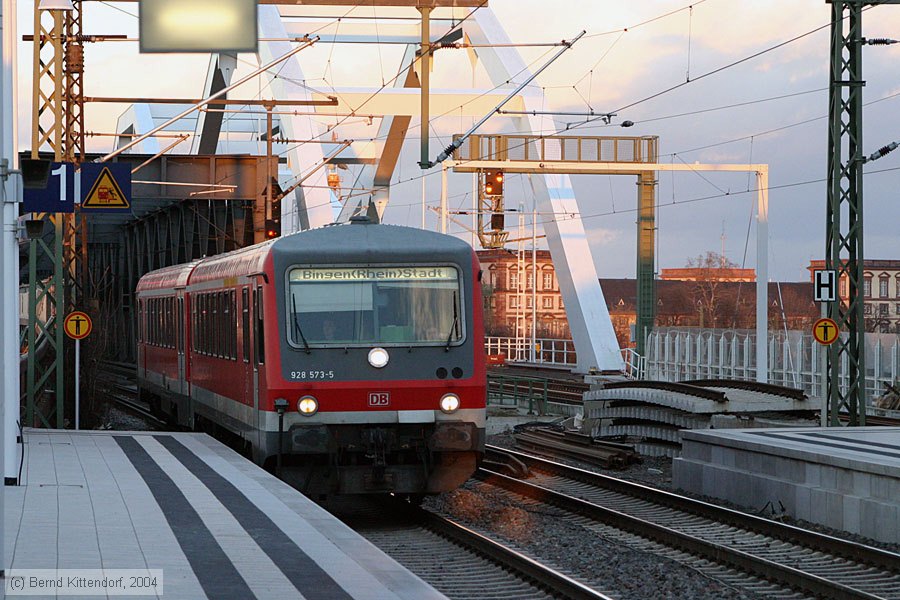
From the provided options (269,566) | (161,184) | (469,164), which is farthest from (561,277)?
(269,566)

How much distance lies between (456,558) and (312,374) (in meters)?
2.59

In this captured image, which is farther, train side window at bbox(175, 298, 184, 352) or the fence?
the fence

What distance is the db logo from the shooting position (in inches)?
519

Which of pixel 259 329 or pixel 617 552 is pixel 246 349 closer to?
pixel 259 329

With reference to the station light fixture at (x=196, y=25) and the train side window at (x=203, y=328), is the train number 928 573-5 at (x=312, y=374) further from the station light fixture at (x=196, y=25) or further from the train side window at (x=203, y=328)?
the station light fixture at (x=196, y=25)

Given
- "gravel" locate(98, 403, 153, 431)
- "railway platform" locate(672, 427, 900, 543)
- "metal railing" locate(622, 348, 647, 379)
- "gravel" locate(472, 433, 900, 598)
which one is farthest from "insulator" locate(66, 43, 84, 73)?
"metal railing" locate(622, 348, 647, 379)

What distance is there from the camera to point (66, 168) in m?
12.3

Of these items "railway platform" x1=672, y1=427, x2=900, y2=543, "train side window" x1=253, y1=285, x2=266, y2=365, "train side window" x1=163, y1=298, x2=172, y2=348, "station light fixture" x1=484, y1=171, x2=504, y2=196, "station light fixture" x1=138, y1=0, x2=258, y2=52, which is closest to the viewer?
"station light fixture" x1=138, y1=0, x2=258, y2=52

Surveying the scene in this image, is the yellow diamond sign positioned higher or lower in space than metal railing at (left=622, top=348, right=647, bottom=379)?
higher

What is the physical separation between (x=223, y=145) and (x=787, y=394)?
53.4 metres

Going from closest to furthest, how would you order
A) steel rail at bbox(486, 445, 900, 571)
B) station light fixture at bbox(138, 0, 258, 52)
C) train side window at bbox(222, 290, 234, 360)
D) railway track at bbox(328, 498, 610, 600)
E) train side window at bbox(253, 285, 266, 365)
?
1. station light fixture at bbox(138, 0, 258, 52)
2. railway track at bbox(328, 498, 610, 600)
3. steel rail at bbox(486, 445, 900, 571)
4. train side window at bbox(253, 285, 266, 365)
5. train side window at bbox(222, 290, 234, 360)

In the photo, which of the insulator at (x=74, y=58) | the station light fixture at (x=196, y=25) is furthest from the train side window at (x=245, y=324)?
the insulator at (x=74, y=58)

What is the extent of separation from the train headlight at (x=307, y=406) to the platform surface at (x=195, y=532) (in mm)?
726

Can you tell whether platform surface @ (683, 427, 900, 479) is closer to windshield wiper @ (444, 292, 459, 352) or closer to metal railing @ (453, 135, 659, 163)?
windshield wiper @ (444, 292, 459, 352)
